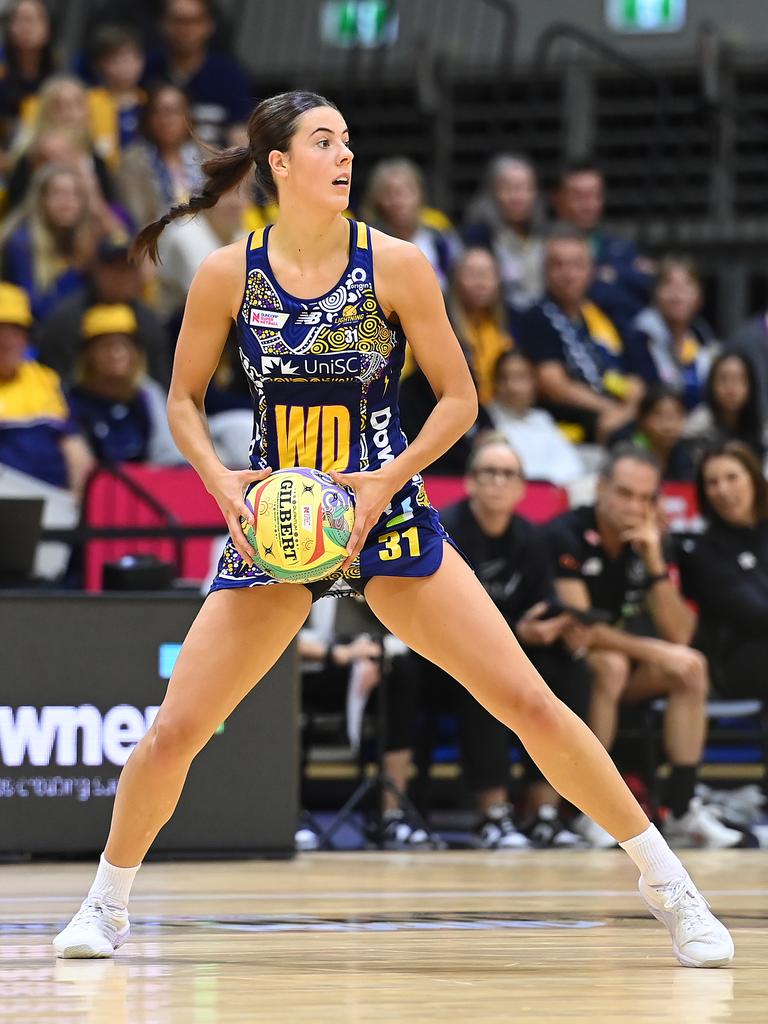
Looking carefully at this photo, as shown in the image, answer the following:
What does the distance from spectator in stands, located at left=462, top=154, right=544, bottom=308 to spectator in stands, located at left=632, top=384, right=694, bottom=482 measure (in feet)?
5.38

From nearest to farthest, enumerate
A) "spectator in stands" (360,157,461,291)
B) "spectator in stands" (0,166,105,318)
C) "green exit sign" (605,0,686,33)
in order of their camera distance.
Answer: "spectator in stands" (0,166,105,318) → "spectator in stands" (360,157,461,291) → "green exit sign" (605,0,686,33)

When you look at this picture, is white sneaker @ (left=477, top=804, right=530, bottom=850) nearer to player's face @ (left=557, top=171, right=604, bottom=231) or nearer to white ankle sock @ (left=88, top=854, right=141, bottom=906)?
white ankle sock @ (left=88, top=854, right=141, bottom=906)

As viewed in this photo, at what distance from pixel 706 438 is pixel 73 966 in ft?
22.4

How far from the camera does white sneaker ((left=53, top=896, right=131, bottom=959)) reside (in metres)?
4.14

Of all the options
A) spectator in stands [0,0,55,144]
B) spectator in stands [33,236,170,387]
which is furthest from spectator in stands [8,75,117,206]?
spectator in stands [33,236,170,387]

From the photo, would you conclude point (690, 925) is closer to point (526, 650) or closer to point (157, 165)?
point (526, 650)

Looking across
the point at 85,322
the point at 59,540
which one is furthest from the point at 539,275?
the point at 59,540

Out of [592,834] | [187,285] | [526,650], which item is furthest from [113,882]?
[187,285]

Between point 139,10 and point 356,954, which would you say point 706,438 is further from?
point 356,954

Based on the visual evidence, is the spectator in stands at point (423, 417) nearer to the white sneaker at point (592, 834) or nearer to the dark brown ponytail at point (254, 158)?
the white sneaker at point (592, 834)

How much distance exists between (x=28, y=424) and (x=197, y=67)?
4.50 meters

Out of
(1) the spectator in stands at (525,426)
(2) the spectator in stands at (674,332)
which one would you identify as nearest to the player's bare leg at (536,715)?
(1) the spectator in stands at (525,426)

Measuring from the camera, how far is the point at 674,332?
12.1 m

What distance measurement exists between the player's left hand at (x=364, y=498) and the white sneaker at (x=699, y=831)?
14.0 feet
